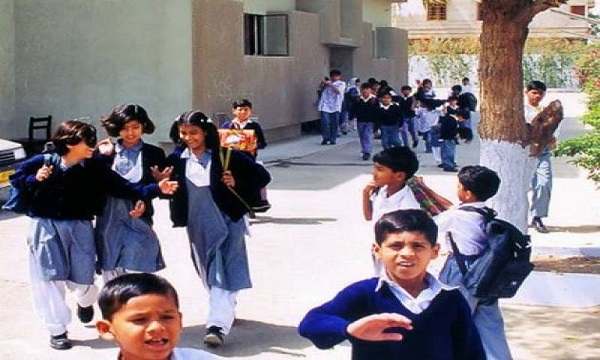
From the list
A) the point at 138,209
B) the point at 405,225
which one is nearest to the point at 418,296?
the point at 405,225

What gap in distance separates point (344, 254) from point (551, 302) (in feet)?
8.78

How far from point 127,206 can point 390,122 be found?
41.0ft

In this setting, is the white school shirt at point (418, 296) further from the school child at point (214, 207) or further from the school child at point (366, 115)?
the school child at point (366, 115)

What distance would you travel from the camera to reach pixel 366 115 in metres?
19.4

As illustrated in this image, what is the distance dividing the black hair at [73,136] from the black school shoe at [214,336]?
4.38 ft

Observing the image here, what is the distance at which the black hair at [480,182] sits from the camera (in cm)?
558

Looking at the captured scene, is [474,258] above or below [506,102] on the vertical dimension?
below

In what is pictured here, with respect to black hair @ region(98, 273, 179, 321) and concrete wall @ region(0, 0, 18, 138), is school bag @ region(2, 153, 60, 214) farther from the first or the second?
concrete wall @ region(0, 0, 18, 138)

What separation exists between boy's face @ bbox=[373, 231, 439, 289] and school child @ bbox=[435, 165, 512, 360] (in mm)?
1883

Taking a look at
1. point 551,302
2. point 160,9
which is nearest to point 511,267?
point 551,302

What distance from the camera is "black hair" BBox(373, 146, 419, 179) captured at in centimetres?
575

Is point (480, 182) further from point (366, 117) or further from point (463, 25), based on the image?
point (463, 25)

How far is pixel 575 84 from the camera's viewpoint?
52.9 metres

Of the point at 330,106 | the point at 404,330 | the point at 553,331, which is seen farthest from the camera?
the point at 330,106
